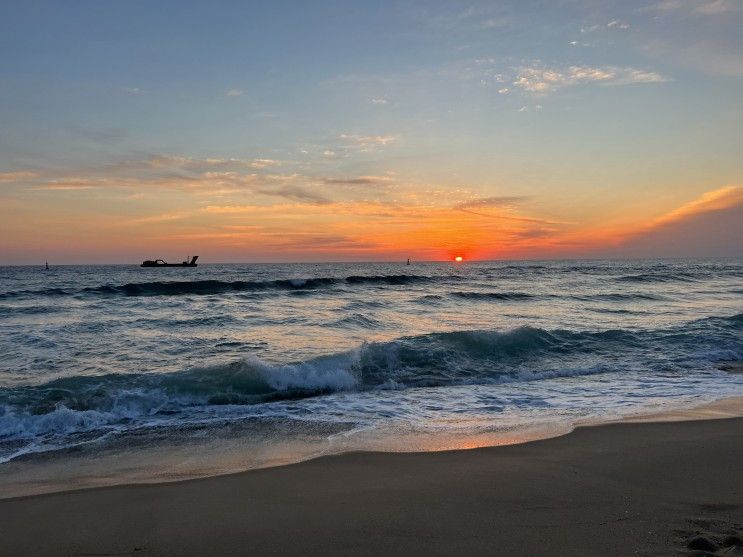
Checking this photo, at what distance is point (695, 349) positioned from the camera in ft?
44.6

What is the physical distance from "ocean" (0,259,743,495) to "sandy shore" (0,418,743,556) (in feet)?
1.90

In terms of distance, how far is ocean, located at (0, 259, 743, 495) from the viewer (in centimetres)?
609

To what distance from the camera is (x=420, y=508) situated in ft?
13.5

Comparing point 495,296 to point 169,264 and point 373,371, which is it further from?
point 169,264

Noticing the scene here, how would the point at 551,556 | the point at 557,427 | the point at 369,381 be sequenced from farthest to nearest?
1. the point at 369,381
2. the point at 557,427
3. the point at 551,556

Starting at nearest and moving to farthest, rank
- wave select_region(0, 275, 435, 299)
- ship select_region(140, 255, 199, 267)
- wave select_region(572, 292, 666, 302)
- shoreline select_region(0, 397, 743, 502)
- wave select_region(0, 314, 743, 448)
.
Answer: shoreline select_region(0, 397, 743, 502), wave select_region(0, 314, 743, 448), wave select_region(572, 292, 666, 302), wave select_region(0, 275, 435, 299), ship select_region(140, 255, 199, 267)

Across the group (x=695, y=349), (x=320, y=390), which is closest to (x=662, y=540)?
(x=320, y=390)

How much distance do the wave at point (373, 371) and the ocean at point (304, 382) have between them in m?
0.04

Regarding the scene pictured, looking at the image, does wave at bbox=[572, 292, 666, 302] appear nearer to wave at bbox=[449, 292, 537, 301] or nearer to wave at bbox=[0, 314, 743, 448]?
wave at bbox=[449, 292, 537, 301]

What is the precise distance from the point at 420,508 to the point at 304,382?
5.90 metres

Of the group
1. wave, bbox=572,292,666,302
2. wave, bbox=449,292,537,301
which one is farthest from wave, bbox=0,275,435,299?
wave, bbox=572,292,666,302

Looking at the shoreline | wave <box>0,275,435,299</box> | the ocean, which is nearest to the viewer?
the shoreline

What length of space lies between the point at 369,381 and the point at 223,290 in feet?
76.9

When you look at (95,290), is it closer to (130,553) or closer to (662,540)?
(130,553)
